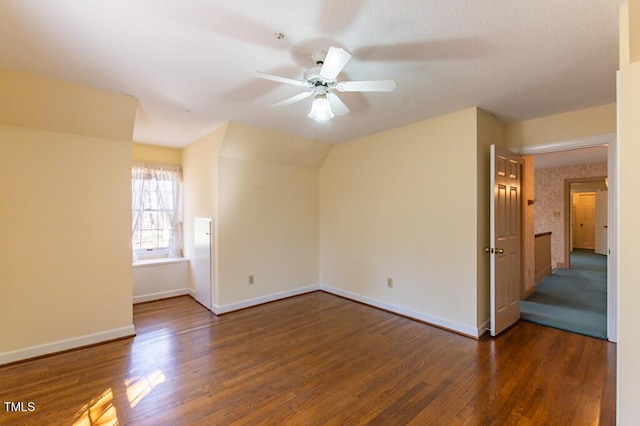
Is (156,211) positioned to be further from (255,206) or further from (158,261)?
(255,206)

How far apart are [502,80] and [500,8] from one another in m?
1.06

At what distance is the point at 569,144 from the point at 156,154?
571cm

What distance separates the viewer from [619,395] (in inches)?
60.7

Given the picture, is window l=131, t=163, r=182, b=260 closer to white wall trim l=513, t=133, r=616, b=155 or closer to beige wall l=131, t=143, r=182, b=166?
beige wall l=131, t=143, r=182, b=166

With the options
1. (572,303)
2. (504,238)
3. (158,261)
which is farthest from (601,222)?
(158,261)

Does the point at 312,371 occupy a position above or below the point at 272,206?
below

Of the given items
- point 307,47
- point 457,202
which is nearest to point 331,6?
point 307,47

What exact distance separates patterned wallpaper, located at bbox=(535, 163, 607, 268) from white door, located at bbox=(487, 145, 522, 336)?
169 inches

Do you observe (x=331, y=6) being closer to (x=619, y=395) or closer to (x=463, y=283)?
(x=619, y=395)

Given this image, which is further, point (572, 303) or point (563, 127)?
point (572, 303)

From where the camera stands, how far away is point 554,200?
6820 mm

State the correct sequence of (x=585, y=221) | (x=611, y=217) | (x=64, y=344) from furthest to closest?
(x=585, y=221) < (x=611, y=217) < (x=64, y=344)

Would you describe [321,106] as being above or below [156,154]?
below

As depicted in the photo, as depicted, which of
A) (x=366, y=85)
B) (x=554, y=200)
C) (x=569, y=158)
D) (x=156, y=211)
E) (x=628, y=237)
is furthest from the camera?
(x=554, y=200)
